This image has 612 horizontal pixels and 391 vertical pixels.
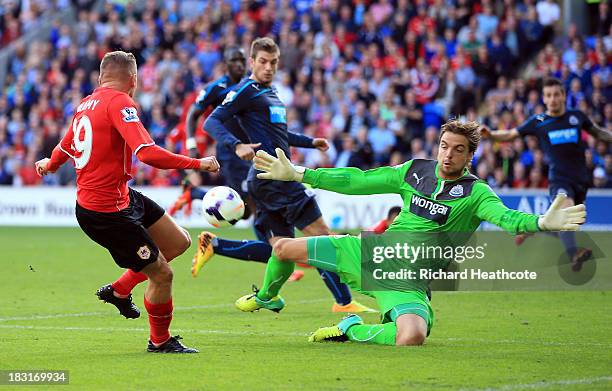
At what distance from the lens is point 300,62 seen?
2514cm

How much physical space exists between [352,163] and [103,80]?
13.2 meters

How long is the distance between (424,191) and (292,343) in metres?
1.46

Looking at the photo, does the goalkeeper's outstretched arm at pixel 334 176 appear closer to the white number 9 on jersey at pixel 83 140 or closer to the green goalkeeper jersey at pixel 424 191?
the green goalkeeper jersey at pixel 424 191

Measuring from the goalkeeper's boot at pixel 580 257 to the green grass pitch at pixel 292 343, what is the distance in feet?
4.93

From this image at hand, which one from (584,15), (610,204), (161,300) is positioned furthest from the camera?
(584,15)

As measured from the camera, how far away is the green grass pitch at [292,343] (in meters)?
6.62

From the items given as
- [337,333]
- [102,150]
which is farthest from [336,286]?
[102,150]

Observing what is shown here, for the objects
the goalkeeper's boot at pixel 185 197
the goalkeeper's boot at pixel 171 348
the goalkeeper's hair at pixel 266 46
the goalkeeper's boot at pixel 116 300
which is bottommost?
the goalkeeper's boot at pixel 171 348

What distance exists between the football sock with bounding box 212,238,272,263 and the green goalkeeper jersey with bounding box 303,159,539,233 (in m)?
2.90

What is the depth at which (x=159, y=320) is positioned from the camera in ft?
25.5

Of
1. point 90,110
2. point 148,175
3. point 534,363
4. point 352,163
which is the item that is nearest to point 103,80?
point 90,110

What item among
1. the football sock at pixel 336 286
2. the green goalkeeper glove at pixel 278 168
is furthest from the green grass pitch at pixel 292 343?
the green goalkeeper glove at pixel 278 168

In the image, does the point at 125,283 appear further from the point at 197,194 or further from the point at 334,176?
the point at 197,194

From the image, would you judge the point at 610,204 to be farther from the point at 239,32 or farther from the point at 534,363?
the point at 534,363
